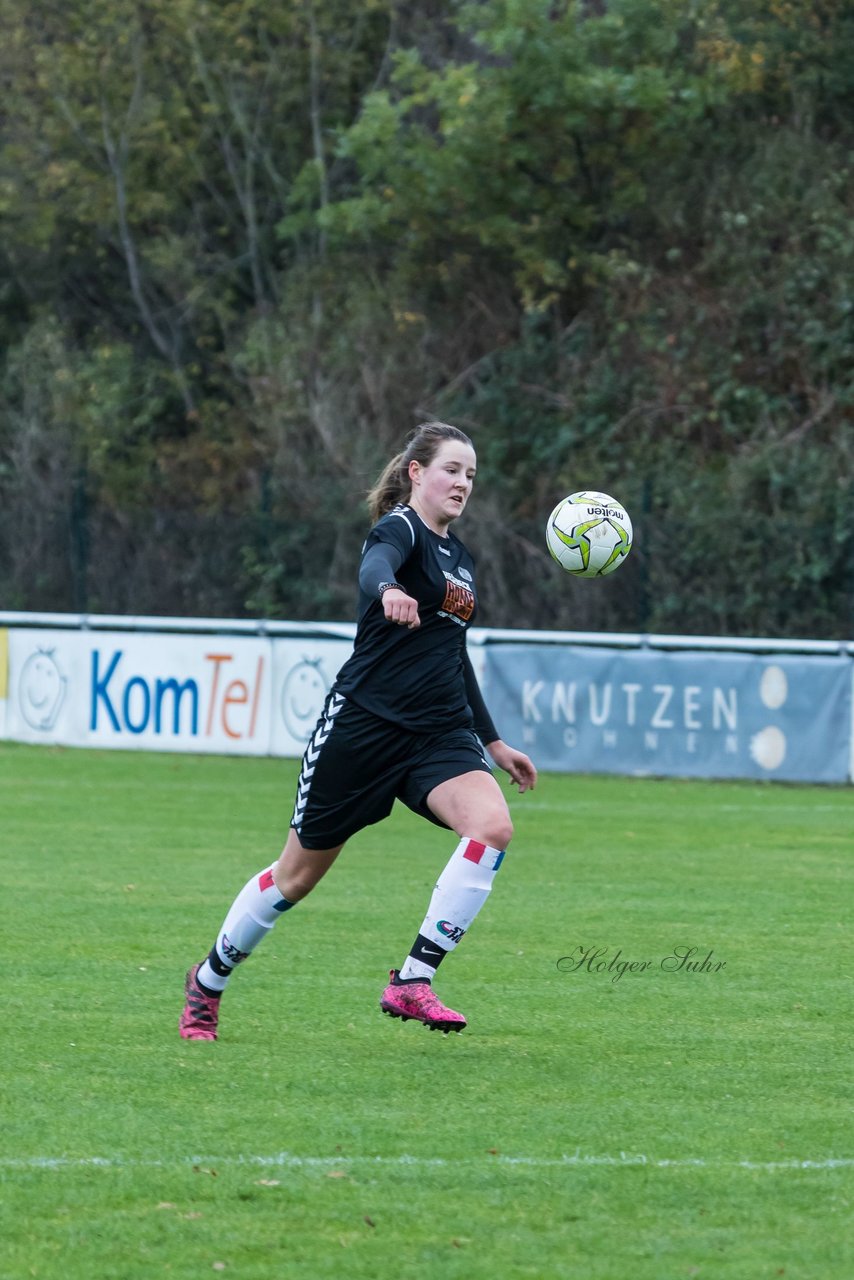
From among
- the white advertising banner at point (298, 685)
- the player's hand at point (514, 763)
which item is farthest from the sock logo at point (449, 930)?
the white advertising banner at point (298, 685)

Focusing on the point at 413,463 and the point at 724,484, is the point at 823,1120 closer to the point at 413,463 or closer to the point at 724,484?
the point at 413,463

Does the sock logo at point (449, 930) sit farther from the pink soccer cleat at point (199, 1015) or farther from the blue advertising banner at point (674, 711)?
the blue advertising banner at point (674, 711)

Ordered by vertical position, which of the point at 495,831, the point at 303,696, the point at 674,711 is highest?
the point at 495,831

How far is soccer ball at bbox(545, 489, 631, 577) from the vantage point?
24.8 feet

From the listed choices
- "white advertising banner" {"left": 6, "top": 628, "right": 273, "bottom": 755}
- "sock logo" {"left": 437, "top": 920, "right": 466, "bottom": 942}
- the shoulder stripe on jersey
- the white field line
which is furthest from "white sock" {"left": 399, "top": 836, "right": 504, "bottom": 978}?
"white advertising banner" {"left": 6, "top": 628, "right": 273, "bottom": 755}

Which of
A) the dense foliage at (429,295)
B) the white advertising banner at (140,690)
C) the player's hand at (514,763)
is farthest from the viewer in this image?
the dense foliage at (429,295)

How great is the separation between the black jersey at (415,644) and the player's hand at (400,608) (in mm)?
462

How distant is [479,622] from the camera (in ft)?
72.6

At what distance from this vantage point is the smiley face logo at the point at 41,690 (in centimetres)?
1938

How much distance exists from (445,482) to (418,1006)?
68.1 inches

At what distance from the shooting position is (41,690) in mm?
19484

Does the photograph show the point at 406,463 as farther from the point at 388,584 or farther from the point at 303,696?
the point at 303,696

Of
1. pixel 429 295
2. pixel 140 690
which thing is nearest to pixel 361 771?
pixel 140 690

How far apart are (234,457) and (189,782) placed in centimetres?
1432
